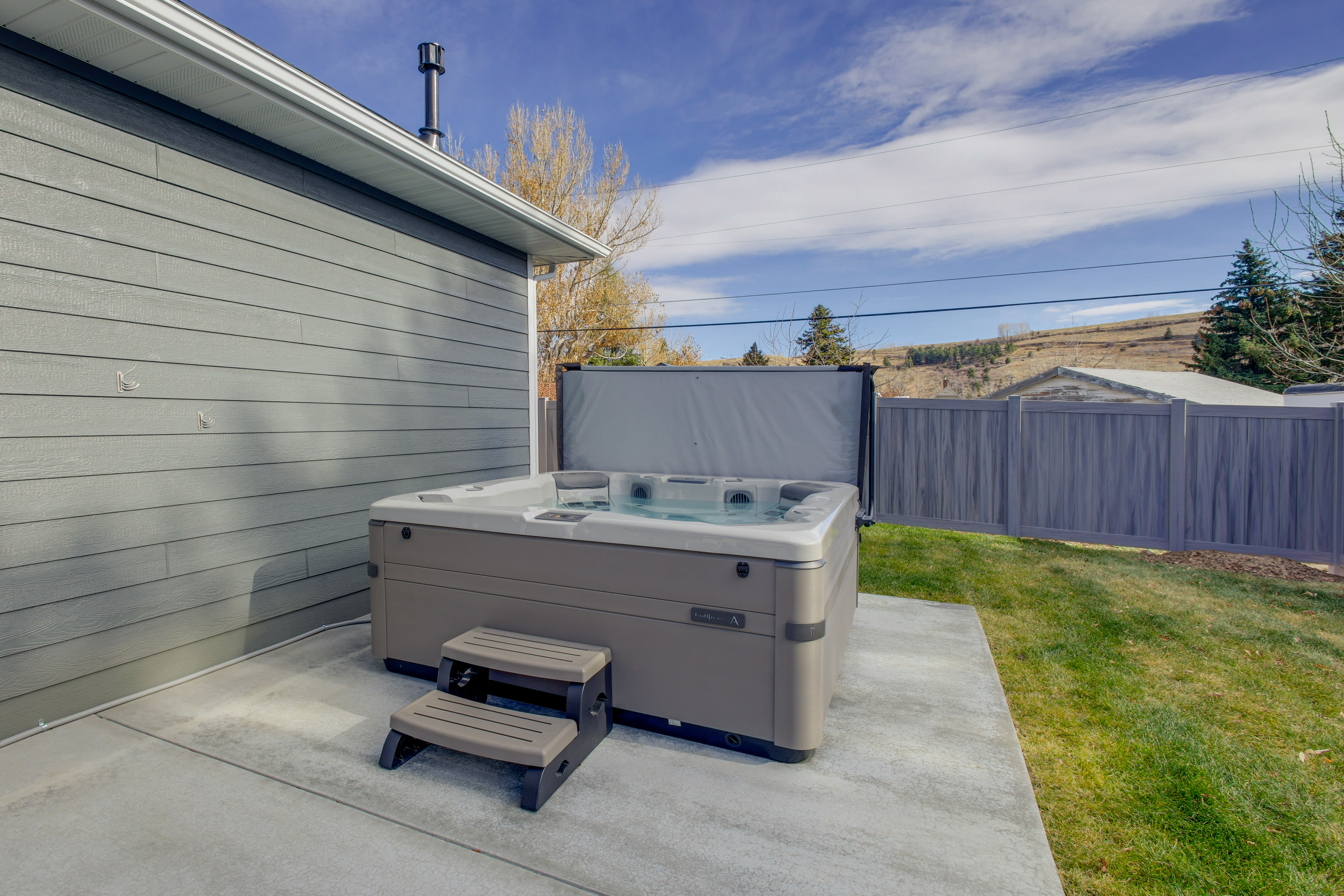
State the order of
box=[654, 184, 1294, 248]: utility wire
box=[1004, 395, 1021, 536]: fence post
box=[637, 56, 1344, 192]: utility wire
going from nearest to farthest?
box=[1004, 395, 1021, 536]: fence post → box=[637, 56, 1344, 192]: utility wire → box=[654, 184, 1294, 248]: utility wire

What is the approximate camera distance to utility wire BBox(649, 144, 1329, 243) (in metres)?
12.2

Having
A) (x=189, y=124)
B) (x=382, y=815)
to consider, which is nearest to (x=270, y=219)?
(x=189, y=124)

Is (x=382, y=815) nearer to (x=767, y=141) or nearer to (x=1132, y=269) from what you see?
(x=767, y=141)

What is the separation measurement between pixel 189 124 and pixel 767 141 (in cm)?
1386

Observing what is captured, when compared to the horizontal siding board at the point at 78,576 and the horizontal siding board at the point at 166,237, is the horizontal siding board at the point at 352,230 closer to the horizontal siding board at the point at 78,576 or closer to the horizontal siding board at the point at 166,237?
the horizontal siding board at the point at 166,237

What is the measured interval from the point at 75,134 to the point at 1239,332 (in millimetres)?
23559

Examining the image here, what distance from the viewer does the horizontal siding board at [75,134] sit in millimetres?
1799

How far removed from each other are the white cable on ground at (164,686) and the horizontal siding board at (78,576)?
346 mm

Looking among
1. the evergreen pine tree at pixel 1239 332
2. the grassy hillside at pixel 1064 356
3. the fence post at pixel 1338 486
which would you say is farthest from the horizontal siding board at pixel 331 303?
the grassy hillside at pixel 1064 356

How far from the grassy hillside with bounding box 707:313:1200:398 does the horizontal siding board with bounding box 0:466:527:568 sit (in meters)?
26.2

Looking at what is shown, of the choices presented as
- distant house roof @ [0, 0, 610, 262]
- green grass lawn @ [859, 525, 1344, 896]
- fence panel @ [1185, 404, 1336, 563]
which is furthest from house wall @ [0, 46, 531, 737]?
fence panel @ [1185, 404, 1336, 563]

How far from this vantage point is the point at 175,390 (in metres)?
2.20

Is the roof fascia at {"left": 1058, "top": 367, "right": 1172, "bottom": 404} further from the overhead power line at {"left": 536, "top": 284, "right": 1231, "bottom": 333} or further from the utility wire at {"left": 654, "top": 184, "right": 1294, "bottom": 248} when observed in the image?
the utility wire at {"left": 654, "top": 184, "right": 1294, "bottom": 248}

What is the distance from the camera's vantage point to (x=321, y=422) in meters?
2.76
